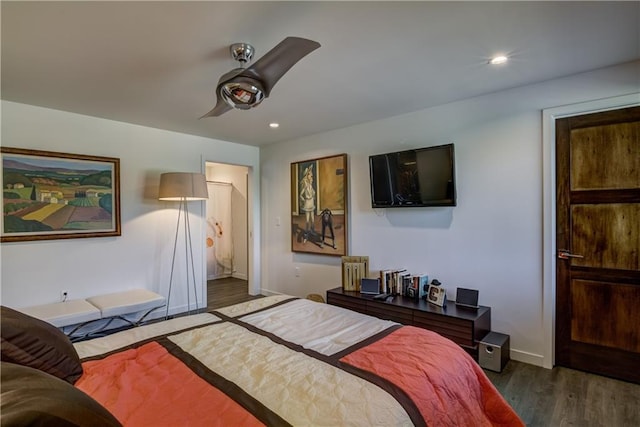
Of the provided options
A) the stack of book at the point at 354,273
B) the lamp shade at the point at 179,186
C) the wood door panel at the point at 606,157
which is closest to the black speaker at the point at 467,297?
the stack of book at the point at 354,273

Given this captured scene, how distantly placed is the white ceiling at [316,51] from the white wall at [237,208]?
3.16m

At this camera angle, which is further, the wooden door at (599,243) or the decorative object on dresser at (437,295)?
the decorative object on dresser at (437,295)

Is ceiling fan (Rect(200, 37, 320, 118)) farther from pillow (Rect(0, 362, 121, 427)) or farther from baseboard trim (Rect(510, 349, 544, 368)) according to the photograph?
baseboard trim (Rect(510, 349, 544, 368))

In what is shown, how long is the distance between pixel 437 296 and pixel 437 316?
0.26m

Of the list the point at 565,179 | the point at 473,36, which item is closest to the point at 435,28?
the point at 473,36

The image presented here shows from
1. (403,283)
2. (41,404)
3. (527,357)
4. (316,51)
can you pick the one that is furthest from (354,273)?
(41,404)

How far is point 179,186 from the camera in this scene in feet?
12.2

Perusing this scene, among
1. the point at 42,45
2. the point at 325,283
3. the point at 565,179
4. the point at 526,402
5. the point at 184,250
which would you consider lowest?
the point at 526,402

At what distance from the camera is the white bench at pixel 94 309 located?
2.83 m

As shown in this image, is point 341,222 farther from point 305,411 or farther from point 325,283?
point 305,411

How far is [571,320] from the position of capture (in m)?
2.71

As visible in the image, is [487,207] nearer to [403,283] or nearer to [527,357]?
[403,283]

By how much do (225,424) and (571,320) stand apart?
2.94 metres

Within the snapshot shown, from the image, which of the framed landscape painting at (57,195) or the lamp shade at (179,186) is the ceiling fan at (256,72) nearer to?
the lamp shade at (179,186)
